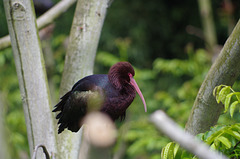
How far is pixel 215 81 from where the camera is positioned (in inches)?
42.6

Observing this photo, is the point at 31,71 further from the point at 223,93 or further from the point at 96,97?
the point at 223,93

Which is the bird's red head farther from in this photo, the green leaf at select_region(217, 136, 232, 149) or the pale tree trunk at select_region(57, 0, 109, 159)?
the green leaf at select_region(217, 136, 232, 149)

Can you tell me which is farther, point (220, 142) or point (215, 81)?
point (215, 81)

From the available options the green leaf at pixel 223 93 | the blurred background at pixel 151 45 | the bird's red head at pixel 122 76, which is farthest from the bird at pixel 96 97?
the blurred background at pixel 151 45

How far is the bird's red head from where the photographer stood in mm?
1254

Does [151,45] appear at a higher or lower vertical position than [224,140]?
lower

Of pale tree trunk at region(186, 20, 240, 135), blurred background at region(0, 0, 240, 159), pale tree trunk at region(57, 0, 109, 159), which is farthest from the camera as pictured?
blurred background at region(0, 0, 240, 159)

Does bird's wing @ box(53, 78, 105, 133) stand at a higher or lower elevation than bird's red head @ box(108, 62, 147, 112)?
lower

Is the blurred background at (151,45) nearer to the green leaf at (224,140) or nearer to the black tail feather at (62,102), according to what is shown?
→ the black tail feather at (62,102)

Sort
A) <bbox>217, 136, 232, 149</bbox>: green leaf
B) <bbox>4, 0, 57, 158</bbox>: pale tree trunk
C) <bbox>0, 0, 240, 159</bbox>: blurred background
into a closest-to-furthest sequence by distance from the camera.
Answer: <bbox>217, 136, 232, 149</bbox>: green leaf
<bbox>4, 0, 57, 158</bbox>: pale tree trunk
<bbox>0, 0, 240, 159</bbox>: blurred background

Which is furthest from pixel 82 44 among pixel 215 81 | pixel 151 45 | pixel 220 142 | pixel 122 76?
pixel 151 45

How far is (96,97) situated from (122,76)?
0.13 m

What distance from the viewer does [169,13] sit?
4.51m

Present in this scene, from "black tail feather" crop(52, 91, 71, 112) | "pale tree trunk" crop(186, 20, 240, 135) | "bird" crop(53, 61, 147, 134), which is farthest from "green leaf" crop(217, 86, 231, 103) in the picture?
"black tail feather" crop(52, 91, 71, 112)
